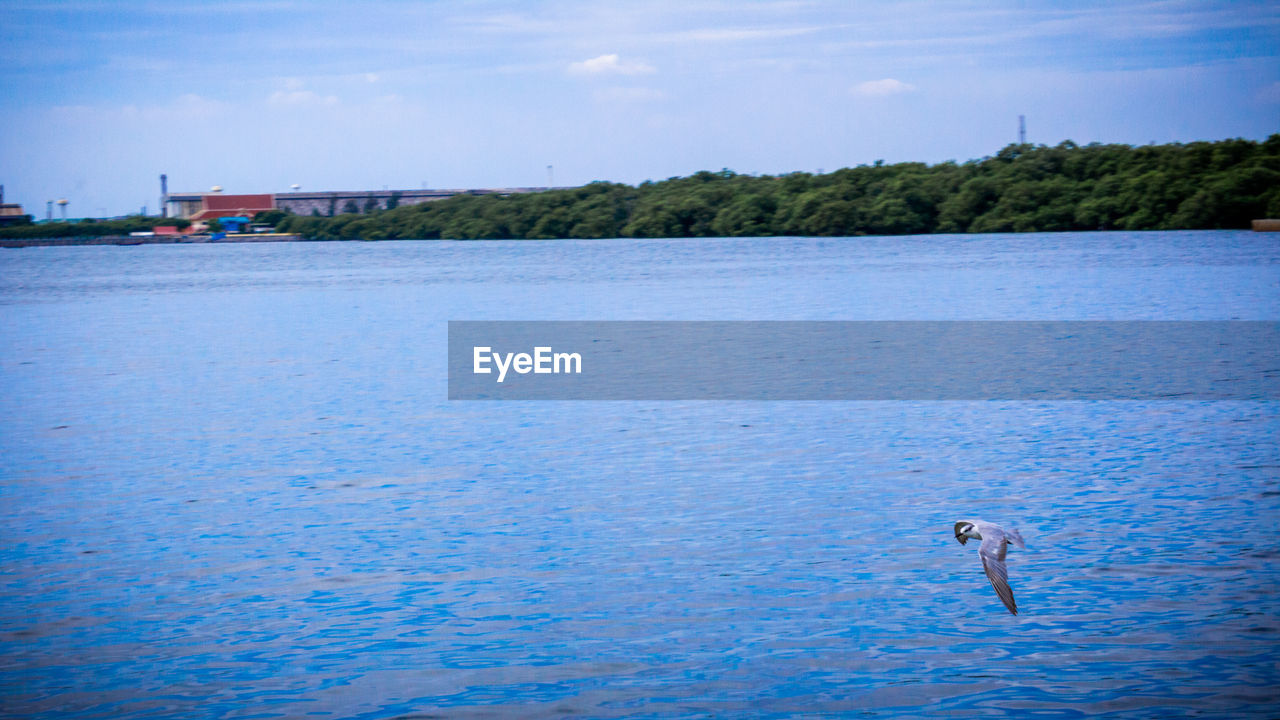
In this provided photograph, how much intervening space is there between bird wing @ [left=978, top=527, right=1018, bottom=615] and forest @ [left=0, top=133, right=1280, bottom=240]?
109 metres

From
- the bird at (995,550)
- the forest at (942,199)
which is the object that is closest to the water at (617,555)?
the bird at (995,550)

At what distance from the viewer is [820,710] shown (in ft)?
28.1

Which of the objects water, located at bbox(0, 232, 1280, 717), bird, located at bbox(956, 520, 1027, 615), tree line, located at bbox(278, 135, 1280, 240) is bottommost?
water, located at bbox(0, 232, 1280, 717)

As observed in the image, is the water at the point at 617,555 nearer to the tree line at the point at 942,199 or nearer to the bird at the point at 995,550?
the bird at the point at 995,550

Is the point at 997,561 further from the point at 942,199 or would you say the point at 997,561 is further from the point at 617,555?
the point at 942,199

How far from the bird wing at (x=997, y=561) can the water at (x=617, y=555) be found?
64cm

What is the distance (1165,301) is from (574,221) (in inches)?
4953

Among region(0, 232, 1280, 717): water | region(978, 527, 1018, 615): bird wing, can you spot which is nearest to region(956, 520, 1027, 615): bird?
region(978, 527, 1018, 615): bird wing

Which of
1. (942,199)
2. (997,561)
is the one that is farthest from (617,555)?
(942,199)

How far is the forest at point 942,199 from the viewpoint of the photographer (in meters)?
114

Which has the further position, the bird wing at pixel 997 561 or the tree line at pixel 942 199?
the tree line at pixel 942 199

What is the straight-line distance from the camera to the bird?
8781 mm

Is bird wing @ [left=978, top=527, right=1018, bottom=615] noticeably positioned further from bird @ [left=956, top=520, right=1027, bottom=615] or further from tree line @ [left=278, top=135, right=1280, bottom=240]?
tree line @ [left=278, top=135, right=1280, bottom=240]

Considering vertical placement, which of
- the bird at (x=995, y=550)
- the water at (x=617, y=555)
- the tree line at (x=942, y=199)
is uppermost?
the tree line at (x=942, y=199)
